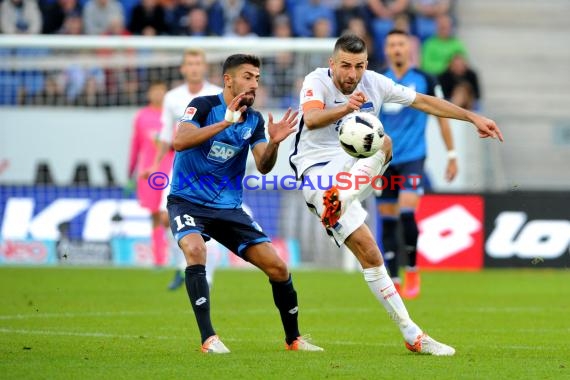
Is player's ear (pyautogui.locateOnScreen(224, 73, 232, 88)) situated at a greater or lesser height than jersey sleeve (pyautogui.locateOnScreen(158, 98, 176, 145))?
greater

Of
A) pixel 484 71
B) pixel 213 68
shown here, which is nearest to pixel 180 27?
pixel 213 68

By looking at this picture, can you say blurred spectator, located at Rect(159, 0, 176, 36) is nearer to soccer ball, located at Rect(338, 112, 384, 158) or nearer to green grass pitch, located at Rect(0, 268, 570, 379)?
green grass pitch, located at Rect(0, 268, 570, 379)

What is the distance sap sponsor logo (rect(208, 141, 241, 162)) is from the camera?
28.7 feet

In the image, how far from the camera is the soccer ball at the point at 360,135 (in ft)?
26.7

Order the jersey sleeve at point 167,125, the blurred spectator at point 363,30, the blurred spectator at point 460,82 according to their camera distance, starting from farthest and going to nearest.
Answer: the blurred spectator at point 363,30, the blurred spectator at point 460,82, the jersey sleeve at point 167,125

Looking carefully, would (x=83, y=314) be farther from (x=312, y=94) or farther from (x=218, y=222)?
(x=312, y=94)

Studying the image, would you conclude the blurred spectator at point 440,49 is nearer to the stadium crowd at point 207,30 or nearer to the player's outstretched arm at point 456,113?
the stadium crowd at point 207,30

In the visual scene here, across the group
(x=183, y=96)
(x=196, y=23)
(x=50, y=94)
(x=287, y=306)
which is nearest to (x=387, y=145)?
(x=287, y=306)

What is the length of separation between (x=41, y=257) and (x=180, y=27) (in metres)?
5.39

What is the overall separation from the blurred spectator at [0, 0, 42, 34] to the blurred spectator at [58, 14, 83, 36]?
0.54 m

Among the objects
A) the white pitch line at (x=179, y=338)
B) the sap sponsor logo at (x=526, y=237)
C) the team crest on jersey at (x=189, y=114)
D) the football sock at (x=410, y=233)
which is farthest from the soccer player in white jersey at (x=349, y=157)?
the sap sponsor logo at (x=526, y=237)

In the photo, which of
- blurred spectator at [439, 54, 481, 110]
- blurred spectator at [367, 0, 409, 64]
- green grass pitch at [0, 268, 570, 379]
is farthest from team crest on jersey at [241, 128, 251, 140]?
blurred spectator at [367, 0, 409, 64]

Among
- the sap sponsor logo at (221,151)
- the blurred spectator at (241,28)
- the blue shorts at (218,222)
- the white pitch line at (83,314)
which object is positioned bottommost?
the white pitch line at (83,314)

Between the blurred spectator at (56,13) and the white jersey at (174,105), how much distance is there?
24.5ft
